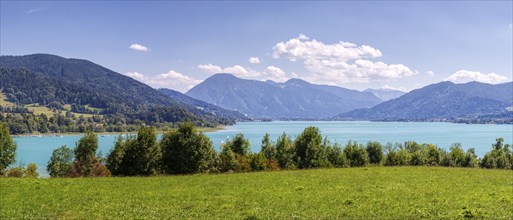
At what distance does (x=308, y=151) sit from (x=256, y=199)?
3709 centimetres

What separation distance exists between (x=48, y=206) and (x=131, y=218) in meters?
6.58

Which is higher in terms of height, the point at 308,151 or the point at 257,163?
the point at 308,151

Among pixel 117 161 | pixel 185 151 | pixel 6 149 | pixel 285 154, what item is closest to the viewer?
pixel 117 161

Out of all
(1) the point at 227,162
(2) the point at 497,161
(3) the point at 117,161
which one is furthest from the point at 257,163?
(2) the point at 497,161

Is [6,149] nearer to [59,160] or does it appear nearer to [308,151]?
[59,160]

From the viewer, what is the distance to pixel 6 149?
183 feet

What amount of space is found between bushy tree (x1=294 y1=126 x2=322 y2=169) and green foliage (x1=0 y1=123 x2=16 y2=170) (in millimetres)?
39902

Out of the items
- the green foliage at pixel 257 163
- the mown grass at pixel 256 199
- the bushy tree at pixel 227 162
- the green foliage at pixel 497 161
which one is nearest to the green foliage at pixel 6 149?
the mown grass at pixel 256 199

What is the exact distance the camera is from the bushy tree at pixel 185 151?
4916 centimetres

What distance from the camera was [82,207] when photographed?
25.1 metres

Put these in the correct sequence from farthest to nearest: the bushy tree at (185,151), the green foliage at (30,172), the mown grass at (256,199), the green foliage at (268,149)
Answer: the green foliage at (268,149) → the green foliage at (30,172) → the bushy tree at (185,151) → the mown grass at (256,199)

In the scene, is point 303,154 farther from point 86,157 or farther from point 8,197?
point 8,197

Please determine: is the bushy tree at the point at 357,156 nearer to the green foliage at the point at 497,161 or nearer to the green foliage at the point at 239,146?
the green foliage at the point at 239,146

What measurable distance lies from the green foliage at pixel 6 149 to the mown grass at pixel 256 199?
72.3 feet
